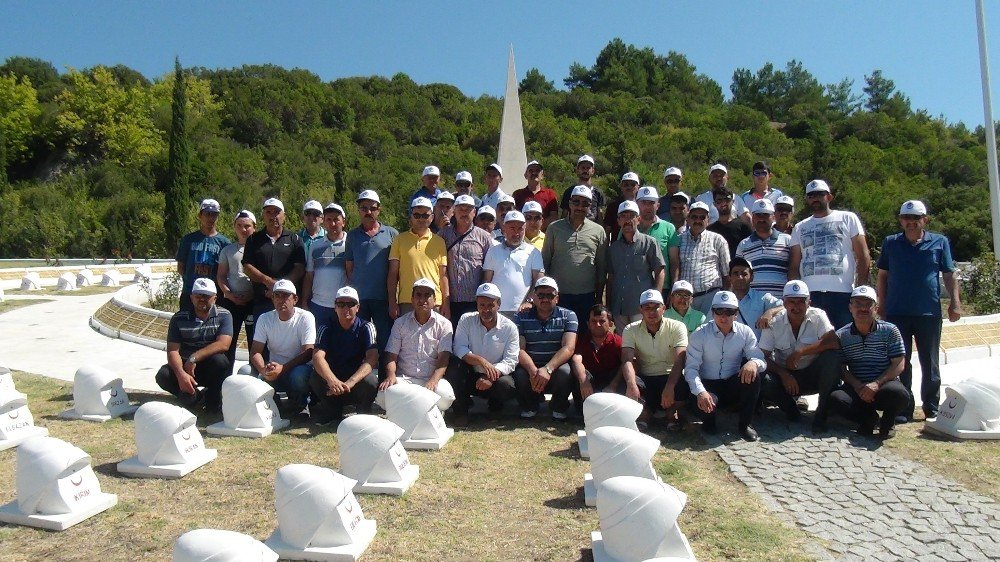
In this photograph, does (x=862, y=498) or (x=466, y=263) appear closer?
(x=862, y=498)

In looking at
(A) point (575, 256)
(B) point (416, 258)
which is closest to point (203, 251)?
(B) point (416, 258)

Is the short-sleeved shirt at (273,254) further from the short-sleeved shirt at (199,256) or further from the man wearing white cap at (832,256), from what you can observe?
the man wearing white cap at (832,256)

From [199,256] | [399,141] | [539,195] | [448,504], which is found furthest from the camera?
[399,141]

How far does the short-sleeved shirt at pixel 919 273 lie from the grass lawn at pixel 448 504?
198 cm

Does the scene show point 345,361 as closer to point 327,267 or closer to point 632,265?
point 327,267

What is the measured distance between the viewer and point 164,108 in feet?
160

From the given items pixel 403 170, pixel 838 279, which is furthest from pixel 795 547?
pixel 403 170

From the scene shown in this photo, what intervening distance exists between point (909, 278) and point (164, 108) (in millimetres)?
50483

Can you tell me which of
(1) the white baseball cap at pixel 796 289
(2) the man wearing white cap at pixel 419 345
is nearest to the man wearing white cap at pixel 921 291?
(1) the white baseball cap at pixel 796 289

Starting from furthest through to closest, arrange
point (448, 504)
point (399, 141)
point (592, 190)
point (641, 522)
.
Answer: point (399, 141) → point (592, 190) → point (448, 504) → point (641, 522)

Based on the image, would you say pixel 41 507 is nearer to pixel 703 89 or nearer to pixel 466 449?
pixel 466 449

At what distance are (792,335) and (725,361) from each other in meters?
0.63

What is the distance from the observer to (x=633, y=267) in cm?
616

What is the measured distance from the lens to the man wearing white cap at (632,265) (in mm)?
6141
